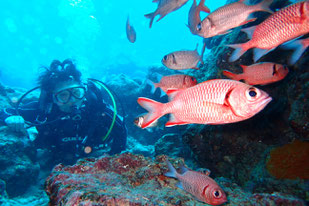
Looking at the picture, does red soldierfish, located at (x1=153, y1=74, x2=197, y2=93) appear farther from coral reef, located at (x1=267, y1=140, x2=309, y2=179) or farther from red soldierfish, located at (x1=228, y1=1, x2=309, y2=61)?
coral reef, located at (x1=267, y1=140, x2=309, y2=179)

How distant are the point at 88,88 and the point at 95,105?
85 centimetres

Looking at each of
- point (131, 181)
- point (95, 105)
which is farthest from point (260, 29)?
point (95, 105)

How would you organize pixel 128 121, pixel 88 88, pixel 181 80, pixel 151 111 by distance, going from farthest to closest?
pixel 128 121, pixel 88 88, pixel 181 80, pixel 151 111

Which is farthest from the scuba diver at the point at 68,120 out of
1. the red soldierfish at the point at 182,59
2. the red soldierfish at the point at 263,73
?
the red soldierfish at the point at 263,73

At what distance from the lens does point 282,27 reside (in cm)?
201

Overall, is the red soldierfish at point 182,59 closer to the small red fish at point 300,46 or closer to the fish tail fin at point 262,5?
the fish tail fin at point 262,5

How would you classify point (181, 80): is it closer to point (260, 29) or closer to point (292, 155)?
point (260, 29)

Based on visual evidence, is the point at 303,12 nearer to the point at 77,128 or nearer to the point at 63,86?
the point at 77,128

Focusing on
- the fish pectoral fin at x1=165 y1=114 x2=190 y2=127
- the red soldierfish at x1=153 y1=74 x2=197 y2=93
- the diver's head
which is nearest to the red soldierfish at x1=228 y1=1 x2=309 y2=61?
the red soldierfish at x1=153 y1=74 x2=197 y2=93

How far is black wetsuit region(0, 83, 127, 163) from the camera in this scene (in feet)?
20.0

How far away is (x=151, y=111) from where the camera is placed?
1.72 metres

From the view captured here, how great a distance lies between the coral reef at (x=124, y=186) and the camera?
1599 millimetres

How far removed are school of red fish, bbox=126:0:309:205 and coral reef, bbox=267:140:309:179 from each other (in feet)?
3.72

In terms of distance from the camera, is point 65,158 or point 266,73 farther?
point 65,158
